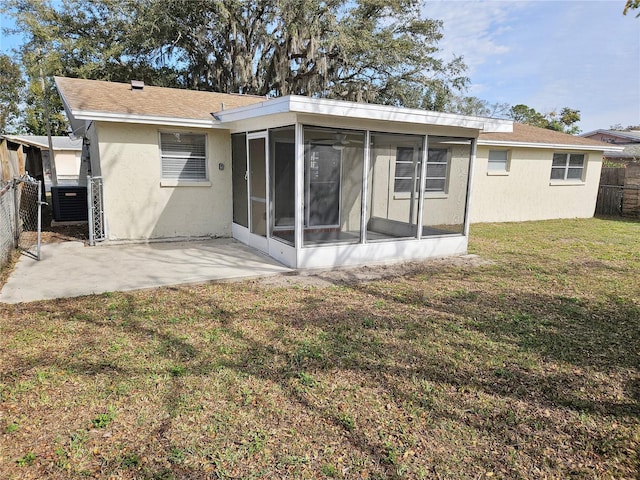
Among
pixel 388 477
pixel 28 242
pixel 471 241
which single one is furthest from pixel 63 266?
pixel 471 241

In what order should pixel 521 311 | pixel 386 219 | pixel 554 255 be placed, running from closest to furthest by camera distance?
pixel 521 311 → pixel 386 219 → pixel 554 255

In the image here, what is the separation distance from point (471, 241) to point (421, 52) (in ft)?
44.6

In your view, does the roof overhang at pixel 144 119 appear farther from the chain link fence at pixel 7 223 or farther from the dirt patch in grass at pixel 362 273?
the dirt patch in grass at pixel 362 273

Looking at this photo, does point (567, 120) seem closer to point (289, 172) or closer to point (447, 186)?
point (447, 186)

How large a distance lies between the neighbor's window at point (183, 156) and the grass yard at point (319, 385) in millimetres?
3661

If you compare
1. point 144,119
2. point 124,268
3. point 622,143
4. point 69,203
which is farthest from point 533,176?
point 622,143

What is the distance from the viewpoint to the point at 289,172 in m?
6.35

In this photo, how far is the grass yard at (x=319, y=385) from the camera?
240 cm

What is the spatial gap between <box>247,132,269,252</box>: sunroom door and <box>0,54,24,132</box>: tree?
2610 centimetres

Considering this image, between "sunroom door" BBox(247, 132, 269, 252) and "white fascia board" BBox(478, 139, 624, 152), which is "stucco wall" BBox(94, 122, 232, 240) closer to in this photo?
"sunroom door" BBox(247, 132, 269, 252)

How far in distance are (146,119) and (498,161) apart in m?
10.4

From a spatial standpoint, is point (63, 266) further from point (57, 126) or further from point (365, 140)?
point (57, 126)

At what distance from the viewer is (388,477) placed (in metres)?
2.28

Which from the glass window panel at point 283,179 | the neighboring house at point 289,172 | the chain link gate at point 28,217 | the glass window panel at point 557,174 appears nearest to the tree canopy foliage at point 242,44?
the chain link gate at point 28,217
